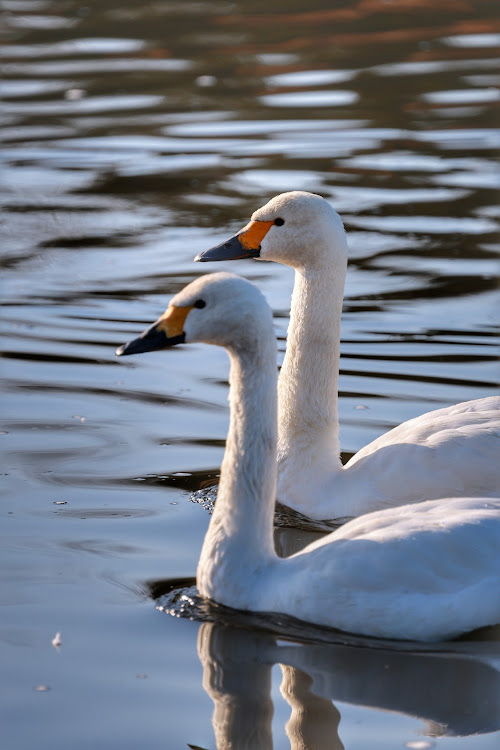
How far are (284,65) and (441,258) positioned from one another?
1052 cm

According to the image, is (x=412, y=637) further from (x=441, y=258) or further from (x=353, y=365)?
(x=441, y=258)

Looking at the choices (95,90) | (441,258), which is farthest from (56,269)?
(95,90)

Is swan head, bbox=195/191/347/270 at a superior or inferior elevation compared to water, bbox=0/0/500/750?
superior

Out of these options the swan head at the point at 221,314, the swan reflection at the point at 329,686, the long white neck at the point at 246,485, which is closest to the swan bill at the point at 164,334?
the swan head at the point at 221,314

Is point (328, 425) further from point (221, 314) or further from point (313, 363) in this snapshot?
point (221, 314)

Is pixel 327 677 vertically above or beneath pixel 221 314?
beneath

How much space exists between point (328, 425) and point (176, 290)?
13.1ft

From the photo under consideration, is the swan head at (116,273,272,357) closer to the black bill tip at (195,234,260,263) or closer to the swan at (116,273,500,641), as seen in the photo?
the swan at (116,273,500,641)

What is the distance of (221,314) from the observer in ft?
17.6

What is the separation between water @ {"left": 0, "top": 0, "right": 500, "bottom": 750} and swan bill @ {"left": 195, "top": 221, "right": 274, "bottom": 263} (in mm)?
1111

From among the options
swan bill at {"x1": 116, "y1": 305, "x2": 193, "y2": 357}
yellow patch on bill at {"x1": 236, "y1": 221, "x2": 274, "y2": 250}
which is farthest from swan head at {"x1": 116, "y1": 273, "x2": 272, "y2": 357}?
yellow patch on bill at {"x1": 236, "y1": 221, "x2": 274, "y2": 250}

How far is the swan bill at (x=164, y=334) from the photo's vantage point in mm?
5488

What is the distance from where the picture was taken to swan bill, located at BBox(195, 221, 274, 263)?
7.18m

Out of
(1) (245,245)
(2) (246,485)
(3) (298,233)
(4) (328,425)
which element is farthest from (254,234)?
(2) (246,485)
